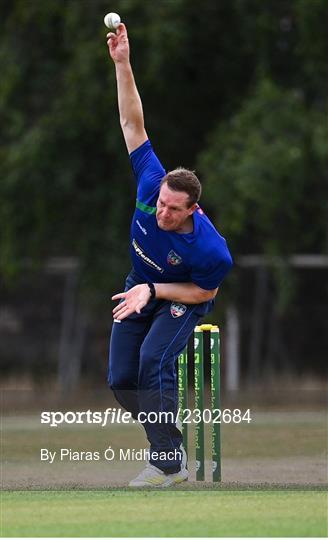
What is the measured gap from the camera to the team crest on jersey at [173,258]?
7879 millimetres

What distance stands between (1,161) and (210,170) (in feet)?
10.0

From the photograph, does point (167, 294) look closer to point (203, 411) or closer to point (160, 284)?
point (160, 284)

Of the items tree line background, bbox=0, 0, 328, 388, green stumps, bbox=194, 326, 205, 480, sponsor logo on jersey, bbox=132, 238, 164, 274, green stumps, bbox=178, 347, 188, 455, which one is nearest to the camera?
sponsor logo on jersey, bbox=132, 238, 164, 274

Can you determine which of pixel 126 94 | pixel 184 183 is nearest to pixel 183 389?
pixel 184 183

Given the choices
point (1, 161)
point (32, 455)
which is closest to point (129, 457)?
point (32, 455)

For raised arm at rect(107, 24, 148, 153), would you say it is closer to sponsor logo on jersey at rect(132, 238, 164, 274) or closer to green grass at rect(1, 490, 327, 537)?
sponsor logo on jersey at rect(132, 238, 164, 274)

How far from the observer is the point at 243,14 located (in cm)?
1903

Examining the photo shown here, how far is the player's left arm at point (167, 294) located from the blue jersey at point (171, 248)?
0.05 m

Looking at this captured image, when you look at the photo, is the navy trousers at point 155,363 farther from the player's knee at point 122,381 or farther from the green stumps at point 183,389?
the green stumps at point 183,389

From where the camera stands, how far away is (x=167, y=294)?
793cm

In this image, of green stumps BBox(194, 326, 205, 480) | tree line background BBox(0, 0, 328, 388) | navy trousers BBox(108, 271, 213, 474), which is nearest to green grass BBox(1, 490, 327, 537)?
navy trousers BBox(108, 271, 213, 474)

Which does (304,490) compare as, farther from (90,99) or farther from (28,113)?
(28,113)

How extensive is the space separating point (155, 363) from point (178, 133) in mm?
11986

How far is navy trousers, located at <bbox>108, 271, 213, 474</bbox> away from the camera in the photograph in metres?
7.91
